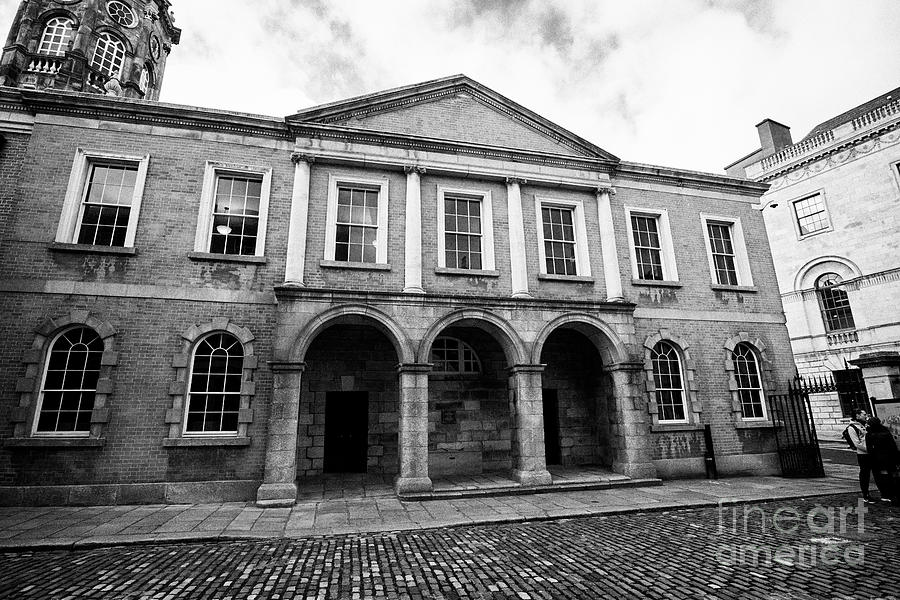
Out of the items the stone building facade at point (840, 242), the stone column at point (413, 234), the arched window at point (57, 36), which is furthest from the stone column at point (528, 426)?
the arched window at point (57, 36)

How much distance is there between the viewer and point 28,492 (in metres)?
8.54

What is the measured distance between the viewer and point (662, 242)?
13.9 meters

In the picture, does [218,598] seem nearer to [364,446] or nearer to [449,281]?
[364,446]

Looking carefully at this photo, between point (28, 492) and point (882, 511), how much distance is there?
1683 centimetres

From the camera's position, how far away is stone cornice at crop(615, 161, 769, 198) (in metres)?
13.9

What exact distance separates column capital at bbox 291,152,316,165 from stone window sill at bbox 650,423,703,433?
12.0 meters

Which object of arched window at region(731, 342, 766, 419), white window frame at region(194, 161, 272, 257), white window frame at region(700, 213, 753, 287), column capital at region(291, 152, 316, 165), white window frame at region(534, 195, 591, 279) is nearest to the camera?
white window frame at region(194, 161, 272, 257)

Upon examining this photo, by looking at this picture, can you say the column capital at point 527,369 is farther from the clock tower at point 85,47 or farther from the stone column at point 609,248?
the clock tower at point 85,47

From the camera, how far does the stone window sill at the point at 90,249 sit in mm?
9773

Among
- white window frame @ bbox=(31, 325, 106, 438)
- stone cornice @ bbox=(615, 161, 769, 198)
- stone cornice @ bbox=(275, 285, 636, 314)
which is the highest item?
stone cornice @ bbox=(615, 161, 769, 198)

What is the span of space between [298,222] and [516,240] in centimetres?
590

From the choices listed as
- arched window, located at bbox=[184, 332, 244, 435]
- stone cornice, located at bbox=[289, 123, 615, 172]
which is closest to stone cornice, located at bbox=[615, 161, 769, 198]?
stone cornice, located at bbox=[289, 123, 615, 172]

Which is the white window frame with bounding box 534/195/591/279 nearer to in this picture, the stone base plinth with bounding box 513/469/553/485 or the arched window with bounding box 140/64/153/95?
the stone base plinth with bounding box 513/469/553/485

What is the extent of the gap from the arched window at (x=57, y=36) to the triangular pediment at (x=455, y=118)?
1629cm
